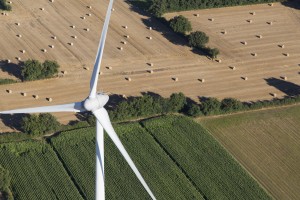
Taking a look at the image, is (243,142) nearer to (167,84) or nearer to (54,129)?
(167,84)

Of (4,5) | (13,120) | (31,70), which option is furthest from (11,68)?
(4,5)

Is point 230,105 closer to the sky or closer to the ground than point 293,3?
closer to the ground

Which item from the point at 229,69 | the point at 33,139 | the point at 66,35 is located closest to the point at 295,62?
the point at 229,69

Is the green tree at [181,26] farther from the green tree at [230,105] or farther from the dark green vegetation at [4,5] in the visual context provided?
the dark green vegetation at [4,5]

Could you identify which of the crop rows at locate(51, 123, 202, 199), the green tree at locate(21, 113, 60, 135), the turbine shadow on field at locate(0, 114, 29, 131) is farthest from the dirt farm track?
the crop rows at locate(51, 123, 202, 199)

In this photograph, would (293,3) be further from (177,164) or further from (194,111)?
(177,164)

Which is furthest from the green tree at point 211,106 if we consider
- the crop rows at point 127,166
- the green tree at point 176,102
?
the crop rows at point 127,166
